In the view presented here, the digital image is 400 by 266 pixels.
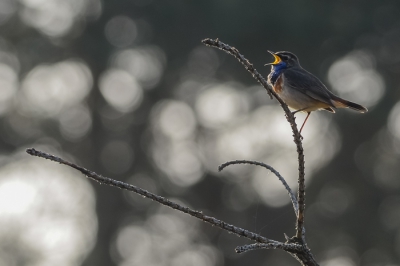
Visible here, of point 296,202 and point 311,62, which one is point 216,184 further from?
point 296,202

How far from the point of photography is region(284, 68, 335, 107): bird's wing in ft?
23.5

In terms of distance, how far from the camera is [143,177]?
19.3m

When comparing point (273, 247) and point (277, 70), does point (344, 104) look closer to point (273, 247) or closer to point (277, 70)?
point (277, 70)

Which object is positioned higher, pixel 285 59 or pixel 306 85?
pixel 285 59

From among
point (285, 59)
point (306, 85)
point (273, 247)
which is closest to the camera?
point (273, 247)

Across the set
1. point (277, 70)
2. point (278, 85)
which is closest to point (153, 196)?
point (278, 85)

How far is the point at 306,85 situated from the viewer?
7.40 metres

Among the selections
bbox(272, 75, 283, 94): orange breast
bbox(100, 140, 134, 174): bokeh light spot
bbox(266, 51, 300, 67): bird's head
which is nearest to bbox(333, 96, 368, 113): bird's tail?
bbox(272, 75, 283, 94): orange breast

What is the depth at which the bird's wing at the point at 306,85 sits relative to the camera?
715 centimetres

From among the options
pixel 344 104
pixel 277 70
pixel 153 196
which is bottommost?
pixel 153 196

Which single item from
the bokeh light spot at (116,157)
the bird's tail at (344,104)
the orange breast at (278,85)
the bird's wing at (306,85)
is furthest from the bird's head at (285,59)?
the bokeh light spot at (116,157)

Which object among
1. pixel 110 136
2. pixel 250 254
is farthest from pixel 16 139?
pixel 250 254

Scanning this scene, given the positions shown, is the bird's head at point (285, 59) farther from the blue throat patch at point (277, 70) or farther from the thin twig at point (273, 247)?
the thin twig at point (273, 247)

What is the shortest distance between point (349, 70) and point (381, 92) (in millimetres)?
954
